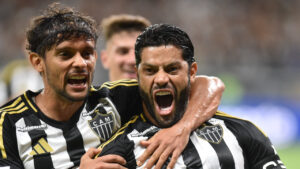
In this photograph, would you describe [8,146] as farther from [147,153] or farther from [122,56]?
[122,56]

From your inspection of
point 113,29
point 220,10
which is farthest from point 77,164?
point 220,10

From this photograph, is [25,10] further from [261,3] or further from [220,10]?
[261,3]

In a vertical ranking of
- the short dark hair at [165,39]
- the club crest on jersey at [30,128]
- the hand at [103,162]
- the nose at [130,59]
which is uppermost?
the short dark hair at [165,39]

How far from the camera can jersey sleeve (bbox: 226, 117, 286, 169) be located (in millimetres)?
2246

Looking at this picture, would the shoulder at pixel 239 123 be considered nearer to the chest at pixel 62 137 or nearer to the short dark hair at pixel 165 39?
the short dark hair at pixel 165 39

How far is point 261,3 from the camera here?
10453mm

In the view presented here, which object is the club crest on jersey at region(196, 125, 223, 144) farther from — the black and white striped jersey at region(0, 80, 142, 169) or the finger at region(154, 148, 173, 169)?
the black and white striped jersey at region(0, 80, 142, 169)

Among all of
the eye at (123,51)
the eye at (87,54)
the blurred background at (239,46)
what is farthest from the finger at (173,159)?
the blurred background at (239,46)

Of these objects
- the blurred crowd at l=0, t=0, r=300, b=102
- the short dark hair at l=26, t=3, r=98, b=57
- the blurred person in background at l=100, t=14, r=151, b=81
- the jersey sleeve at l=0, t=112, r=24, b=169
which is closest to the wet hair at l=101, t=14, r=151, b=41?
the blurred person in background at l=100, t=14, r=151, b=81

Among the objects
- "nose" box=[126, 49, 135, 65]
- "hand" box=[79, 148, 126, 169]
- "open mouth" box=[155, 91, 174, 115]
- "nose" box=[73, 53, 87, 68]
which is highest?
"nose" box=[73, 53, 87, 68]

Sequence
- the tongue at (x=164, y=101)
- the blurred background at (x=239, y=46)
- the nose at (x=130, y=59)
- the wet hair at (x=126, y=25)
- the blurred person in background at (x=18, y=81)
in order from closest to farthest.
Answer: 1. the tongue at (x=164, y=101)
2. the nose at (x=130, y=59)
3. the wet hair at (x=126, y=25)
4. the blurred person in background at (x=18, y=81)
5. the blurred background at (x=239, y=46)

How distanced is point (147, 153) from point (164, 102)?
0.33 metres

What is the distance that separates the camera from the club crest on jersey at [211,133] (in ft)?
7.68

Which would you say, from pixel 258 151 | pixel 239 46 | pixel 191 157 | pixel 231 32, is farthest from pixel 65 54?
pixel 231 32
